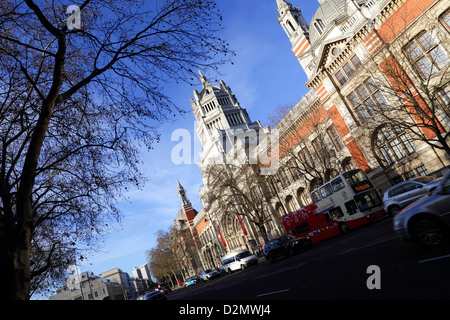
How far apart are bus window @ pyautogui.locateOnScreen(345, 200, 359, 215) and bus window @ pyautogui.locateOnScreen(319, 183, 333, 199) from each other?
1729 mm

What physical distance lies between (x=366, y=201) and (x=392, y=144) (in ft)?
30.6

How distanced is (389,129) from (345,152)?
5309 mm

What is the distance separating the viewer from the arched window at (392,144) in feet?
79.3

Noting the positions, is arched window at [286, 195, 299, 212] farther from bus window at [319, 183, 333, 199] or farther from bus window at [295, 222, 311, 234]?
bus window at [319, 183, 333, 199]

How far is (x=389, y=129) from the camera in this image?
82.6 ft

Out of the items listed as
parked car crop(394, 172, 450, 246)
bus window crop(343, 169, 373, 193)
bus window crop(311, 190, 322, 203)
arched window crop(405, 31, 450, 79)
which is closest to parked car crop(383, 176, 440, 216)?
bus window crop(343, 169, 373, 193)

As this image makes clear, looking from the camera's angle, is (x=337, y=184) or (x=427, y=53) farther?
(x=427, y=53)

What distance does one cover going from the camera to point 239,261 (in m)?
29.5

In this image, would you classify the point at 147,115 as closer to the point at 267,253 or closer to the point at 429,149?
the point at 267,253

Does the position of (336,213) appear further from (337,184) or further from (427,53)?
(427,53)

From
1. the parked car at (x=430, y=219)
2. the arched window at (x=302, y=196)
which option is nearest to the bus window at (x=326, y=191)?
the parked car at (x=430, y=219)

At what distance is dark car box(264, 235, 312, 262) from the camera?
66.0 ft

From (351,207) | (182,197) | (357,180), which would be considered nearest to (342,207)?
(351,207)

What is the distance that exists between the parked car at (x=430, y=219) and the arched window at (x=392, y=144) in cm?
1983
